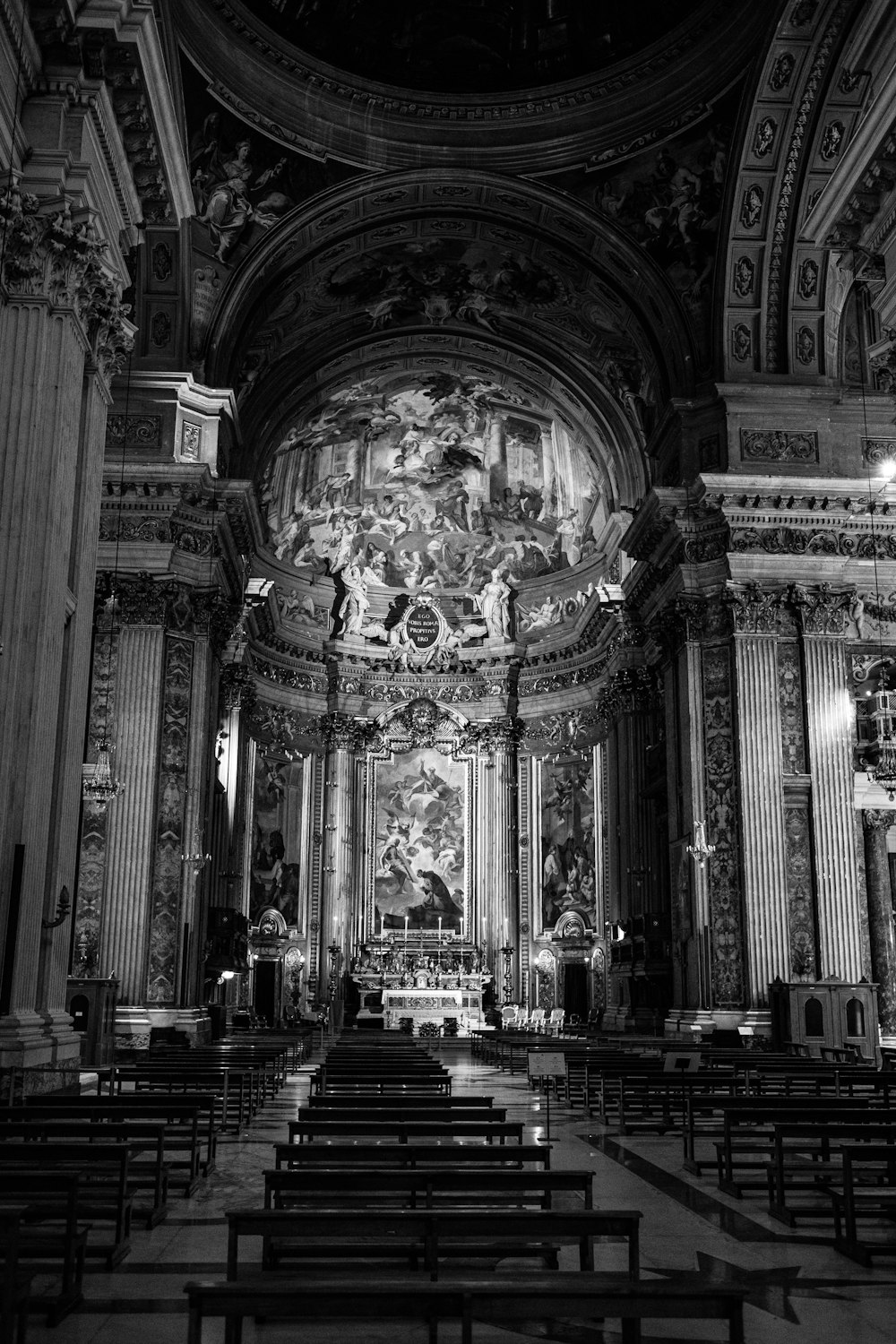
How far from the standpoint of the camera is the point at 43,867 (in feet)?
38.0

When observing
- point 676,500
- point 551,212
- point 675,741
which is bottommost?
point 675,741

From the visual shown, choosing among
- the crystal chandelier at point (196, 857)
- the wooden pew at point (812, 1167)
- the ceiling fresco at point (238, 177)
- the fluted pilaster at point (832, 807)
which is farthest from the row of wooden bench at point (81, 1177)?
the ceiling fresco at point (238, 177)

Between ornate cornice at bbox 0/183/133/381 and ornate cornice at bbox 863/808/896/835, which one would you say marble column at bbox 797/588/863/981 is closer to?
ornate cornice at bbox 863/808/896/835

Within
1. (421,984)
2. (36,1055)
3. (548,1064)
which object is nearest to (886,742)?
(548,1064)

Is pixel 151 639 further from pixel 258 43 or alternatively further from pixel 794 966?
pixel 794 966

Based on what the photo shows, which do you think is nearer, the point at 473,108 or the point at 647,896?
the point at 473,108

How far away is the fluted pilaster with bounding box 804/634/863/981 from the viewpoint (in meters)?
22.1

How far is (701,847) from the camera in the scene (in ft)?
73.9

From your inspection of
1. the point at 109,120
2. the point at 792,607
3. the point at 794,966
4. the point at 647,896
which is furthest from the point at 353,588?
the point at 109,120

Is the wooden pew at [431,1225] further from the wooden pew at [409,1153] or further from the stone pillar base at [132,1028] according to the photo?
the stone pillar base at [132,1028]

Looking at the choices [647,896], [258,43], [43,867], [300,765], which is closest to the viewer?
[43,867]

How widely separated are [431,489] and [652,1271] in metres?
31.7

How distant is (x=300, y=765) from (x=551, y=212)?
1602 cm

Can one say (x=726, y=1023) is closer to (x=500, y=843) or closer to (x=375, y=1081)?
(x=375, y=1081)
